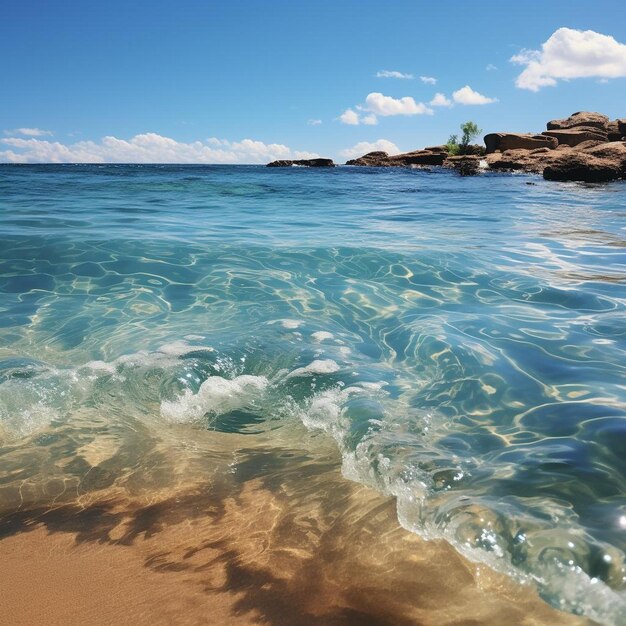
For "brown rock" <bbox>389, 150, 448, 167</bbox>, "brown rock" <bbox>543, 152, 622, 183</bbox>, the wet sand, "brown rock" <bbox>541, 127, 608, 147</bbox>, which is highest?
"brown rock" <bbox>541, 127, 608, 147</bbox>

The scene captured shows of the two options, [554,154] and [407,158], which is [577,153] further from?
[407,158]

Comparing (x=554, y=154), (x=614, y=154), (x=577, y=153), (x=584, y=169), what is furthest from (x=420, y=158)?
(x=584, y=169)

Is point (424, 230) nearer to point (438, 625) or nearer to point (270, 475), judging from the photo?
point (270, 475)

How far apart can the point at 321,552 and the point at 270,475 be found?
59 centimetres

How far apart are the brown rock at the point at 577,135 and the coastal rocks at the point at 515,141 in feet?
4.82

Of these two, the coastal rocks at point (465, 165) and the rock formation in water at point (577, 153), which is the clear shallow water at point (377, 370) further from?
the coastal rocks at point (465, 165)

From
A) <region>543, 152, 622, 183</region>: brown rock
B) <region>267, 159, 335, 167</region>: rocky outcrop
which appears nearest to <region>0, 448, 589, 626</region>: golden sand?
<region>543, 152, 622, 183</region>: brown rock

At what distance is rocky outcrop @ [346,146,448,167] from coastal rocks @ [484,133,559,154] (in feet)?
22.5

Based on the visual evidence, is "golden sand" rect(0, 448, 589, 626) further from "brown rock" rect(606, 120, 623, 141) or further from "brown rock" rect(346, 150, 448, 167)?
"brown rock" rect(346, 150, 448, 167)

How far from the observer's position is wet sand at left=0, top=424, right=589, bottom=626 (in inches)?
58.8

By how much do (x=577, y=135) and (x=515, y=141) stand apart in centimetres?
571

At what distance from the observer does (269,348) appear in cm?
371

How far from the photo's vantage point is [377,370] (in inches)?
135

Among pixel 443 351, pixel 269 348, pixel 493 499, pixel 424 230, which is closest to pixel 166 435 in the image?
pixel 269 348
